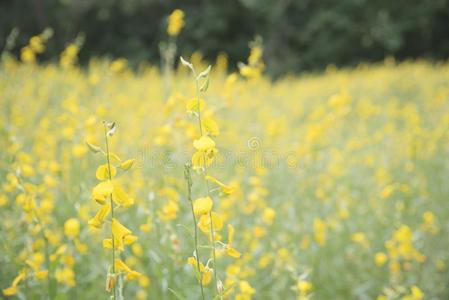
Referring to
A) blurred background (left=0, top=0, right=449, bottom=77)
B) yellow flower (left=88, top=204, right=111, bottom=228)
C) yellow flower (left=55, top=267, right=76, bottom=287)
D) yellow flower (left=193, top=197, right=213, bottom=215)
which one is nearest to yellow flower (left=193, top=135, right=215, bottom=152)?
yellow flower (left=193, top=197, right=213, bottom=215)

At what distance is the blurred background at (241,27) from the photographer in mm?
12125

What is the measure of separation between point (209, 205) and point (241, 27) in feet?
45.0

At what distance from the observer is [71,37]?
12461 millimetres

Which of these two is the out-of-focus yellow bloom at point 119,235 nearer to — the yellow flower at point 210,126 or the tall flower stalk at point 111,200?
the tall flower stalk at point 111,200

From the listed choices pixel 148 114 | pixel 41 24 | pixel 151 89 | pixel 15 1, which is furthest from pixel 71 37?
pixel 148 114

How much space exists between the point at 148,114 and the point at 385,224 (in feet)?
8.33

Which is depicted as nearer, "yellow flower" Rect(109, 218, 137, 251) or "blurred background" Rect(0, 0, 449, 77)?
Result: "yellow flower" Rect(109, 218, 137, 251)

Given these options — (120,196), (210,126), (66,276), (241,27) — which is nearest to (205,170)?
(210,126)

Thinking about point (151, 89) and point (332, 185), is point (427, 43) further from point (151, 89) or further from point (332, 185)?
point (332, 185)

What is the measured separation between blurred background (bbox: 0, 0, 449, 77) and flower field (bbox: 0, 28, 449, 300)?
8.15 meters

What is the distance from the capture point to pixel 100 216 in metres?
1.05

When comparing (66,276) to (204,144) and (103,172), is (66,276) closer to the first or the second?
(103,172)

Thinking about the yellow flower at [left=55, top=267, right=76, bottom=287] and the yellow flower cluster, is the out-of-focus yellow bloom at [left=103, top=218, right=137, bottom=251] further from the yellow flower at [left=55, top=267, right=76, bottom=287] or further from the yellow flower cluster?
the yellow flower at [left=55, top=267, right=76, bottom=287]

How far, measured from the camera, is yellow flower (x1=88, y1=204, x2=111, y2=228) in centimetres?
104
